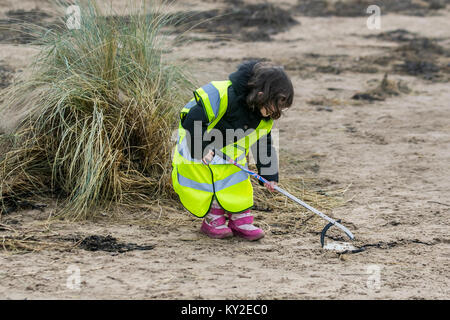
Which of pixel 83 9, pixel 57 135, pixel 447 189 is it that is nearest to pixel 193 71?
pixel 83 9

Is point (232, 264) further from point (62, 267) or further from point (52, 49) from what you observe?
point (52, 49)

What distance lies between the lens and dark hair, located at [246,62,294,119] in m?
3.47

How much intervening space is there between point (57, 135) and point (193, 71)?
1317mm

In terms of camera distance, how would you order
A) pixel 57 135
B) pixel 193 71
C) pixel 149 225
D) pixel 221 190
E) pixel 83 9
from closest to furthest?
pixel 221 190 → pixel 149 225 → pixel 57 135 → pixel 83 9 → pixel 193 71

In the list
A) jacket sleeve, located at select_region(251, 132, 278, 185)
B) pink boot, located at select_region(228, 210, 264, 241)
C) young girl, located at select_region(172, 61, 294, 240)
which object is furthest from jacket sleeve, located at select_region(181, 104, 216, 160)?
pink boot, located at select_region(228, 210, 264, 241)

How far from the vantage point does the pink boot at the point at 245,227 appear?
12.7ft

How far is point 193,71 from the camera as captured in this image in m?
5.21

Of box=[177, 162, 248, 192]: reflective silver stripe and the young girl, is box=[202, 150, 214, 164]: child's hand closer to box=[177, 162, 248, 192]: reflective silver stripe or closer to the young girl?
the young girl

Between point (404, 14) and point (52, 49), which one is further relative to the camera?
point (404, 14)

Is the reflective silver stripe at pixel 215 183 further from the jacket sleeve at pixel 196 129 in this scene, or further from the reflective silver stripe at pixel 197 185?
the jacket sleeve at pixel 196 129

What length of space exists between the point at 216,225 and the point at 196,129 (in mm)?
638

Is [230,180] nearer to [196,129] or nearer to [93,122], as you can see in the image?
[196,129]

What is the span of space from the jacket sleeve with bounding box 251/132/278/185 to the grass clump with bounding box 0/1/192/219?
790mm

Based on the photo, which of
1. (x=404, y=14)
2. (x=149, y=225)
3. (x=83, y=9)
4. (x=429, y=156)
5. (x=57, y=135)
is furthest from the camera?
(x=404, y=14)
